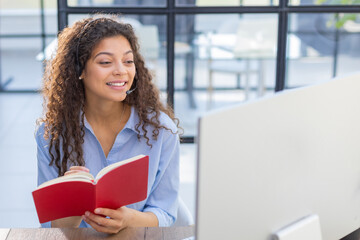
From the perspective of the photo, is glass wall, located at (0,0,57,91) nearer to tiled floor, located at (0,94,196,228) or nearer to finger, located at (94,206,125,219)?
tiled floor, located at (0,94,196,228)

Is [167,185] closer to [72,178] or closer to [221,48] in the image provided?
[72,178]

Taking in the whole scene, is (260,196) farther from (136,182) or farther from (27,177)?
(27,177)

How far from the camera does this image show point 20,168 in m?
3.73

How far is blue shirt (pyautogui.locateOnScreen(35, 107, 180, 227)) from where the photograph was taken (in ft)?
5.70

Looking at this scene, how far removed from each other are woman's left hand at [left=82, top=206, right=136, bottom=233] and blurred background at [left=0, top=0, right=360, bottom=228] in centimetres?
83

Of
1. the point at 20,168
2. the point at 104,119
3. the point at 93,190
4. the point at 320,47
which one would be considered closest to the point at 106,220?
the point at 93,190

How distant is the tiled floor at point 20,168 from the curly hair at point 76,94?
4.16 ft

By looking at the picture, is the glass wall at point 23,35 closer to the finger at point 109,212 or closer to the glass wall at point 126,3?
the glass wall at point 126,3

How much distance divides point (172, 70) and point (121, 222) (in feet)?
4.18

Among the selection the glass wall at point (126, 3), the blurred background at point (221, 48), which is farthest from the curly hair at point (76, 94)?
the glass wall at point (126, 3)

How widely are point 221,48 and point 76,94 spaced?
1.19m

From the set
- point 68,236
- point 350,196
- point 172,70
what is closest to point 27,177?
point 172,70

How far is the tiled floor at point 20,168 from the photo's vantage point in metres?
3.09

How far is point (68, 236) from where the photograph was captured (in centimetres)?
143
